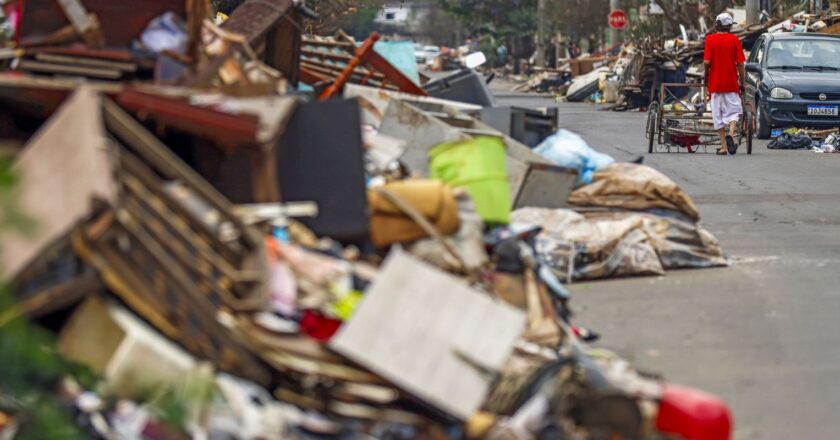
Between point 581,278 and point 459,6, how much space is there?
8342 cm

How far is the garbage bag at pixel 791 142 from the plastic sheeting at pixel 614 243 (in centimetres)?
1274

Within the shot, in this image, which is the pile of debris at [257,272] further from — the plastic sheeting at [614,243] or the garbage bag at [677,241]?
the garbage bag at [677,241]

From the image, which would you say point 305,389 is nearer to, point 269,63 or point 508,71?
point 269,63

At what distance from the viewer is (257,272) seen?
6441 mm

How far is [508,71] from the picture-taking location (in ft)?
→ 288

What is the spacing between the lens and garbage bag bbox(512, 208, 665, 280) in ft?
34.5

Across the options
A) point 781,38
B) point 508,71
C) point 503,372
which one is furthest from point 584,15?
point 503,372

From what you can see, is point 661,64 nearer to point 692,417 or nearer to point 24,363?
point 692,417

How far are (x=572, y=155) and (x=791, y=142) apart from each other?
12.9 meters

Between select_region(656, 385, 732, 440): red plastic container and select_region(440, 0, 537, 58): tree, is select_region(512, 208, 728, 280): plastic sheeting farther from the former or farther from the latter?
select_region(440, 0, 537, 58): tree

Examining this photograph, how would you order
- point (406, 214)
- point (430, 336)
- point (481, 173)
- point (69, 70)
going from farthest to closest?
point (481, 173) < point (69, 70) < point (406, 214) < point (430, 336)

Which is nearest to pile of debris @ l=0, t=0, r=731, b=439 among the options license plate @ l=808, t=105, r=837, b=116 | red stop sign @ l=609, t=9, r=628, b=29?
license plate @ l=808, t=105, r=837, b=116

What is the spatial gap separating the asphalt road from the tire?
9.19m

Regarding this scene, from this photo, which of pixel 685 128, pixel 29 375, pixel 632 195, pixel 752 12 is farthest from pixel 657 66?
pixel 29 375
